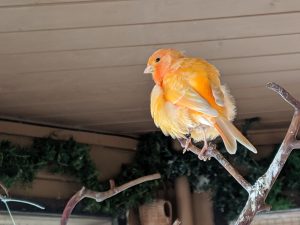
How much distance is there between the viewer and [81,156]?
76.7 inches

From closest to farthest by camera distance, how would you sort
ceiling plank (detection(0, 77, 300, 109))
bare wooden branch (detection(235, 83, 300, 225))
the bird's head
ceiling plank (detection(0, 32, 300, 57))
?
bare wooden branch (detection(235, 83, 300, 225))
the bird's head
ceiling plank (detection(0, 32, 300, 57))
ceiling plank (detection(0, 77, 300, 109))

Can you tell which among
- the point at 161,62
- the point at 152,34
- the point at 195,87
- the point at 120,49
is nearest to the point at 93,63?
the point at 120,49

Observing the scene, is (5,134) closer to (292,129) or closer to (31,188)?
(31,188)

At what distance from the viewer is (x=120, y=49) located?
1556mm

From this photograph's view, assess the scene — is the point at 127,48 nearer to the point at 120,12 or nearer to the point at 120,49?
the point at 120,49

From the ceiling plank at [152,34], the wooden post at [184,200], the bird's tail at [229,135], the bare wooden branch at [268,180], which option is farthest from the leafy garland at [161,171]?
the bare wooden branch at [268,180]

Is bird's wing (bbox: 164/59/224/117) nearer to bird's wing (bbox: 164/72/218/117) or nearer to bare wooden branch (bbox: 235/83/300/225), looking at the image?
bird's wing (bbox: 164/72/218/117)

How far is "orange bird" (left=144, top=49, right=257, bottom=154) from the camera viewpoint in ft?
3.57

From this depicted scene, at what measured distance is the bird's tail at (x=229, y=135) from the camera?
106 cm

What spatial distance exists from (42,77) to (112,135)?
0.54 meters

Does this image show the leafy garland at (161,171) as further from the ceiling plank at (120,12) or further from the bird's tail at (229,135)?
the bird's tail at (229,135)

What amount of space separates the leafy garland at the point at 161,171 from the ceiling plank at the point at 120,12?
0.59m

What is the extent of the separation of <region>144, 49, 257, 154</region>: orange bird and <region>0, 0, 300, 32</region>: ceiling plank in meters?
0.21

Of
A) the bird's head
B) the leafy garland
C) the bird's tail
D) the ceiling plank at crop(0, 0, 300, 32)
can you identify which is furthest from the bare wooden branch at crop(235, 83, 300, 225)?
the leafy garland
